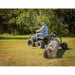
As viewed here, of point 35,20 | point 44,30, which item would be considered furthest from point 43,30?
point 35,20

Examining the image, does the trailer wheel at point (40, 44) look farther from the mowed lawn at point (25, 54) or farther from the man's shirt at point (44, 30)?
the man's shirt at point (44, 30)

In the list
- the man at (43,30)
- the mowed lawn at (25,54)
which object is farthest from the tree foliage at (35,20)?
the mowed lawn at (25,54)

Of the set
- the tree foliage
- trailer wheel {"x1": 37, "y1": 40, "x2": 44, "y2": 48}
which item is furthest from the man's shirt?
trailer wheel {"x1": 37, "y1": 40, "x2": 44, "y2": 48}

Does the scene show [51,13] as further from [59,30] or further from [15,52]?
[15,52]

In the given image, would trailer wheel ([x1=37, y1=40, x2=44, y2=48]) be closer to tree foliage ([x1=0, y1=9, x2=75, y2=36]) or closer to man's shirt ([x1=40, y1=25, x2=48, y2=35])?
man's shirt ([x1=40, y1=25, x2=48, y2=35])

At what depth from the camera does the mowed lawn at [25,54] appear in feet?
21.8

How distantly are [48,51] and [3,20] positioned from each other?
7.07 feet

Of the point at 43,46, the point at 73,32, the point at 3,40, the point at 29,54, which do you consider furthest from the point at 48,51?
the point at 3,40

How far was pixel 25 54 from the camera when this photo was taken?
679 centimetres

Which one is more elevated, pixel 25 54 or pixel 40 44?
pixel 40 44

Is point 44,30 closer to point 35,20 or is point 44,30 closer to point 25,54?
point 35,20

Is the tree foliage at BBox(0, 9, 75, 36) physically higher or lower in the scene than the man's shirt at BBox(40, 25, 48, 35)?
higher

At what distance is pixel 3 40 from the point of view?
692cm

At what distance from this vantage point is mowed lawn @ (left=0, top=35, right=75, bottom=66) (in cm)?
663
